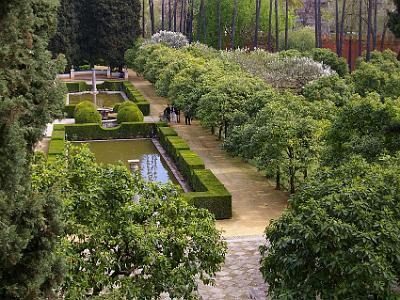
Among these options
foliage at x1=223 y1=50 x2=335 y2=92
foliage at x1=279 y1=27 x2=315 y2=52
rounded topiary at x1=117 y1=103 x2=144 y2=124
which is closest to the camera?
foliage at x1=223 y1=50 x2=335 y2=92

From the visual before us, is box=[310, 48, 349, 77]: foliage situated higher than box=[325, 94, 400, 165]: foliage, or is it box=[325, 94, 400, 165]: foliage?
box=[310, 48, 349, 77]: foliage

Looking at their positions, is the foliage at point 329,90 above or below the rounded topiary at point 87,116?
above

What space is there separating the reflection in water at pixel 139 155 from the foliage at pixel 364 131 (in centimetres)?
943

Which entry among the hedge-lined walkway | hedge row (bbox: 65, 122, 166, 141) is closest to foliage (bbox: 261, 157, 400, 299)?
the hedge-lined walkway

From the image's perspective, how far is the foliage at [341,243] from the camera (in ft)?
32.3

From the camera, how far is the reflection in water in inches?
987

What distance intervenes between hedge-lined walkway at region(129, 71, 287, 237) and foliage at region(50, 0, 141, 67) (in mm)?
25079

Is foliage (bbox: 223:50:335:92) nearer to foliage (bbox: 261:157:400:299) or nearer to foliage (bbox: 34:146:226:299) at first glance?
foliage (bbox: 261:157:400:299)

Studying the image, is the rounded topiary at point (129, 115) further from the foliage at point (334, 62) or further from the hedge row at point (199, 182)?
the foliage at point (334, 62)

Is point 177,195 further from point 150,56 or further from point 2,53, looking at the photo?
point 150,56

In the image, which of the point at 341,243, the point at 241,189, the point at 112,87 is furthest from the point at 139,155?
the point at 112,87

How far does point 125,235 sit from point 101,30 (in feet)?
152

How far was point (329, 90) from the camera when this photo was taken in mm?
28578

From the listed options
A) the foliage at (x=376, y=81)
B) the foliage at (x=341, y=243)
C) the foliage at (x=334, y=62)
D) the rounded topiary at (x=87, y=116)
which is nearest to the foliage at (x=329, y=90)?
the foliage at (x=376, y=81)
